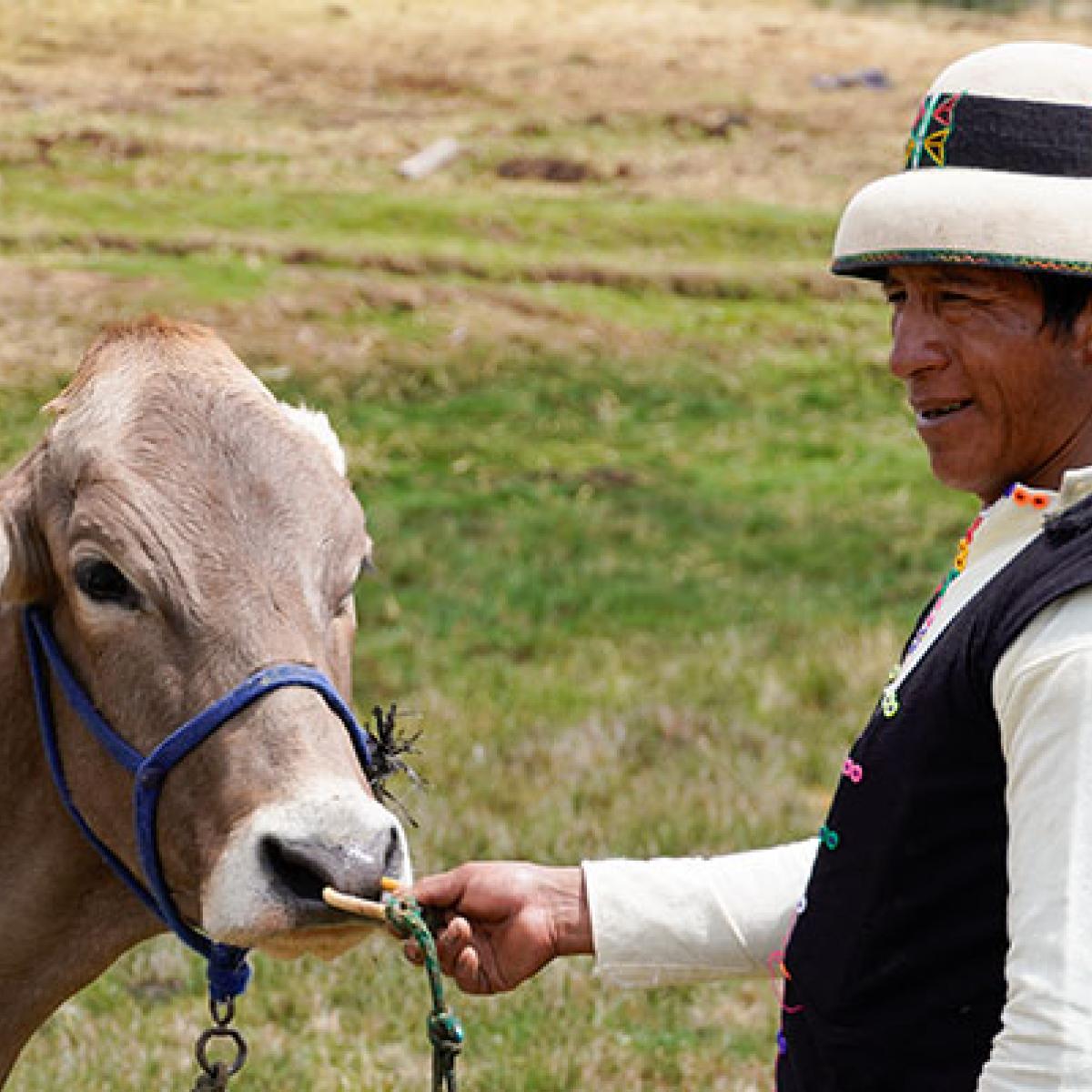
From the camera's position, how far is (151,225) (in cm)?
1363

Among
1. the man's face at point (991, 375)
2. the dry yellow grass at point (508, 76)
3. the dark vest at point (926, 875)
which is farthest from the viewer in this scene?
the dry yellow grass at point (508, 76)

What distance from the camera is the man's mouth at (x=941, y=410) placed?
2.38m

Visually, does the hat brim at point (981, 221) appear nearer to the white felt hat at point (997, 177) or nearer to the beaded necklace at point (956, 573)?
the white felt hat at point (997, 177)

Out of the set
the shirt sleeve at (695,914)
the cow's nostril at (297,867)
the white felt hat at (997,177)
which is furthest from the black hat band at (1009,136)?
the cow's nostril at (297,867)

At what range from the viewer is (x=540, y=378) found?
14.2 metres

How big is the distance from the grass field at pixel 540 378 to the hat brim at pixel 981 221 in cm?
356

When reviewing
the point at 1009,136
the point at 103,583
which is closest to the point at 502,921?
the point at 103,583

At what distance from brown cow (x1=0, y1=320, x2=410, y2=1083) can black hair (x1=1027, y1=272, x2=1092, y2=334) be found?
1214mm

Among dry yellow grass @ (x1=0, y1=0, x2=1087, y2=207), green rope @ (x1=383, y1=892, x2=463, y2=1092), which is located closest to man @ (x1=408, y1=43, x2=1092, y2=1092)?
green rope @ (x1=383, y1=892, x2=463, y2=1092)

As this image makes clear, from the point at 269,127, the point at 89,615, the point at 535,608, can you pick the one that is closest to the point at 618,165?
the point at 269,127

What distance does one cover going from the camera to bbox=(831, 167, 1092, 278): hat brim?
218cm

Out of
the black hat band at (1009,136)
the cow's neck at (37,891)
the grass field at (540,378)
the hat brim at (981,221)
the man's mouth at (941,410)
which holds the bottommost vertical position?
the grass field at (540,378)

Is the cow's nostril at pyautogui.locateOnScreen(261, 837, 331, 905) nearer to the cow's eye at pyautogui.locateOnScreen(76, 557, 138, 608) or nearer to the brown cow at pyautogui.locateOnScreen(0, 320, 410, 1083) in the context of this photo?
the brown cow at pyautogui.locateOnScreen(0, 320, 410, 1083)

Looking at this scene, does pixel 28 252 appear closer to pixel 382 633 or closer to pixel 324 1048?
pixel 382 633
